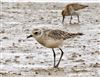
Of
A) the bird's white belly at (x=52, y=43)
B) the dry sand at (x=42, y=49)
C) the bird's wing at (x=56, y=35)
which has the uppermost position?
the bird's wing at (x=56, y=35)

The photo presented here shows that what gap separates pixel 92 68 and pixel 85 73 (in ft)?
1.60

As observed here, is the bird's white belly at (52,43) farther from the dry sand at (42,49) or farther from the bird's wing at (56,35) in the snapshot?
the dry sand at (42,49)

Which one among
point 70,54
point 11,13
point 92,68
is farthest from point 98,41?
point 11,13

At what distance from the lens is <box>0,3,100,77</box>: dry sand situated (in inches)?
357

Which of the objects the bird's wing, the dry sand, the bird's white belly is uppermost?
the bird's wing

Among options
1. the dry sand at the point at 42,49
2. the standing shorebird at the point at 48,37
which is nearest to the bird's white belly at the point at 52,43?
the standing shorebird at the point at 48,37

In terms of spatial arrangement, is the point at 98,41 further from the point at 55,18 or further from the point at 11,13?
the point at 11,13

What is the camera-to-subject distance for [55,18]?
722 inches

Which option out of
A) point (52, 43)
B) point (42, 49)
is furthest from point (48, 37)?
point (42, 49)

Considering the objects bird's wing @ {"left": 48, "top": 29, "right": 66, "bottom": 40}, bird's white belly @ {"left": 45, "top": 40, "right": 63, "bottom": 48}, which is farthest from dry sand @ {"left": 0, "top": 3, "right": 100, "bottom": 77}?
bird's white belly @ {"left": 45, "top": 40, "right": 63, "bottom": 48}

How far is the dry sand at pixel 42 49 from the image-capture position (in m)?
9.07

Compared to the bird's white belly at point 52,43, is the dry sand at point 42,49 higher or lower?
lower

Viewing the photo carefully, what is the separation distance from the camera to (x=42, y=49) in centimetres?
1133

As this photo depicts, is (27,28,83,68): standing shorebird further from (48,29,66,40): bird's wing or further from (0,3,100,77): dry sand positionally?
(0,3,100,77): dry sand
